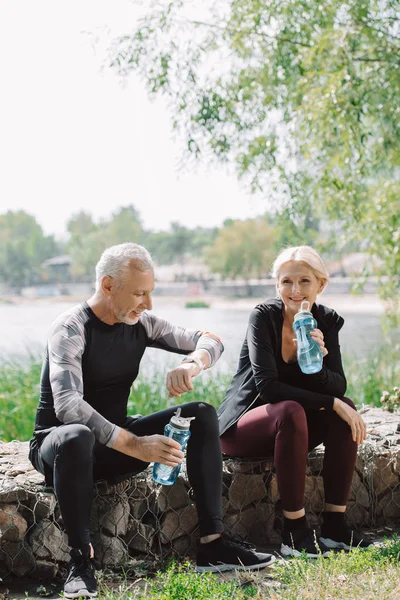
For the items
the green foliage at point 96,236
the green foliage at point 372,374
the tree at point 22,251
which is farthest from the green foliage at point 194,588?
the tree at point 22,251

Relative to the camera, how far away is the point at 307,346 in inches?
105

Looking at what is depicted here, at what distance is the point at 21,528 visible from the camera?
2500 mm

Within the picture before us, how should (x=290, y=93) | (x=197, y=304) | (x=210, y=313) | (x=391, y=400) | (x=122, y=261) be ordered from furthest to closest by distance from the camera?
(x=210, y=313)
(x=197, y=304)
(x=290, y=93)
(x=391, y=400)
(x=122, y=261)

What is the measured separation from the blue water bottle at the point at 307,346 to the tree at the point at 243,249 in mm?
21720

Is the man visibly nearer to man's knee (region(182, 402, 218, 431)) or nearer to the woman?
man's knee (region(182, 402, 218, 431))

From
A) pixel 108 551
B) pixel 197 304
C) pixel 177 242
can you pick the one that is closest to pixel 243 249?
pixel 197 304

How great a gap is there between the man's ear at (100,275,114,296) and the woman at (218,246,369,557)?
0.58m

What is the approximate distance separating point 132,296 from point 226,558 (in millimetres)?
873

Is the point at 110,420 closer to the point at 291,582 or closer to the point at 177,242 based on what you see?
the point at 291,582

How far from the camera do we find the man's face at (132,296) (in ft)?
8.00

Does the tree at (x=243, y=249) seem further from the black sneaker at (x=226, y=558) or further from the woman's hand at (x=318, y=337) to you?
the black sneaker at (x=226, y=558)

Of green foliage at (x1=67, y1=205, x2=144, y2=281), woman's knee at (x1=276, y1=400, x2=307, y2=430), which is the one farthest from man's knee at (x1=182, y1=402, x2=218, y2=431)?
green foliage at (x1=67, y1=205, x2=144, y2=281)

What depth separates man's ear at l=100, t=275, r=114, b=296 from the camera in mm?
2455

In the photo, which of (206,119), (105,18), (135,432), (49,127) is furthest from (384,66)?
(49,127)
